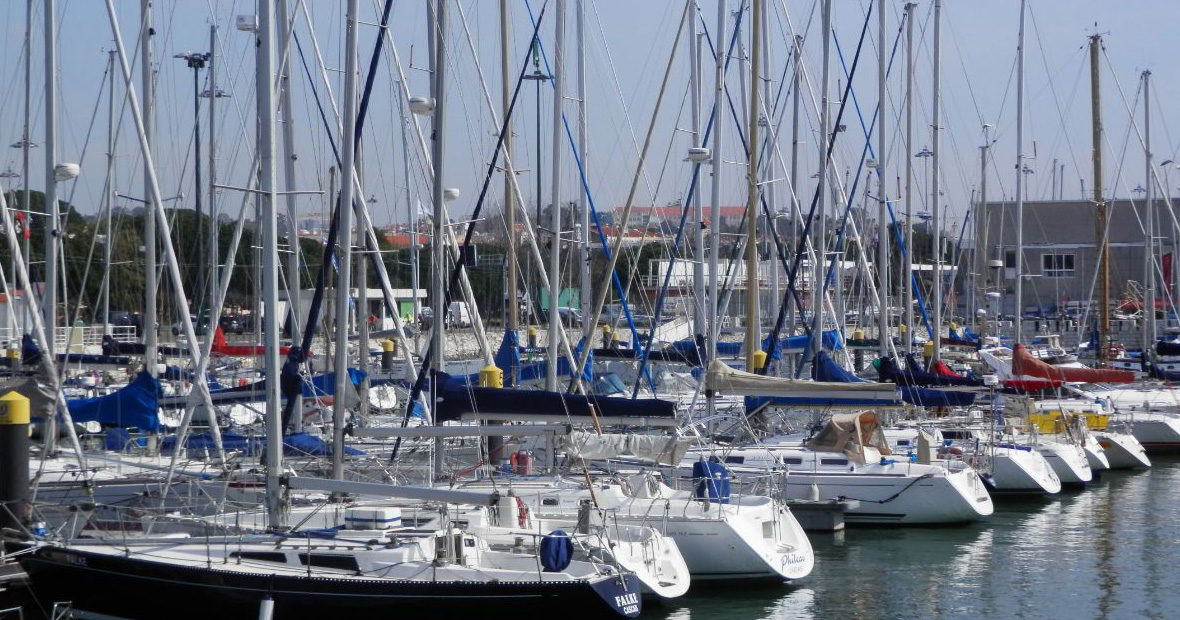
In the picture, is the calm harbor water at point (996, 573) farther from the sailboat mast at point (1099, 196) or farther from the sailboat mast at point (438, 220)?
the sailboat mast at point (1099, 196)

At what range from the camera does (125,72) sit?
2408 cm

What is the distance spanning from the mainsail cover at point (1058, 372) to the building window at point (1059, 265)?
4343cm

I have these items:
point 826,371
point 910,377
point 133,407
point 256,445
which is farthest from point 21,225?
point 910,377

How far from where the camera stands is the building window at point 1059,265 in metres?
81.3

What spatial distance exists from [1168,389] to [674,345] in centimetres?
1538

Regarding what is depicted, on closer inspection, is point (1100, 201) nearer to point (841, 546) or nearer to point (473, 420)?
point (841, 546)

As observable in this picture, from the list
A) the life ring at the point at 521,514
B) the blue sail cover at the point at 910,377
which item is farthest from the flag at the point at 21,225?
the blue sail cover at the point at 910,377

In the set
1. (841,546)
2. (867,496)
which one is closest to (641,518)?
(841,546)

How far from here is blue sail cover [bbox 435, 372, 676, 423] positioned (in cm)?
2117

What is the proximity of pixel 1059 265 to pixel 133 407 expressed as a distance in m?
68.2

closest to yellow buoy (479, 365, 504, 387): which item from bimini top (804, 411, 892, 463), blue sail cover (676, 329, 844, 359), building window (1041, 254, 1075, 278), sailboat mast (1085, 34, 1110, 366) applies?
bimini top (804, 411, 892, 463)

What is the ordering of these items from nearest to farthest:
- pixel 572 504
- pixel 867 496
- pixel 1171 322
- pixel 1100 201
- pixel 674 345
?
pixel 572 504 < pixel 867 496 < pixel 674 345 < pixel 1100 201 < pixel 1171 322

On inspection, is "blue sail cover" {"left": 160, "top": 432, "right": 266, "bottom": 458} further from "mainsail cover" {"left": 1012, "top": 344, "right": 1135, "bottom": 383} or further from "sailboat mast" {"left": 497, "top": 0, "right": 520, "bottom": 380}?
"mainsail cover" {"left": 1012, "top": 344, "right": 1135, "bottom": 383}

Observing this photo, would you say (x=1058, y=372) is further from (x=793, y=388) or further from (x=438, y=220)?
(x=438, y=220)
